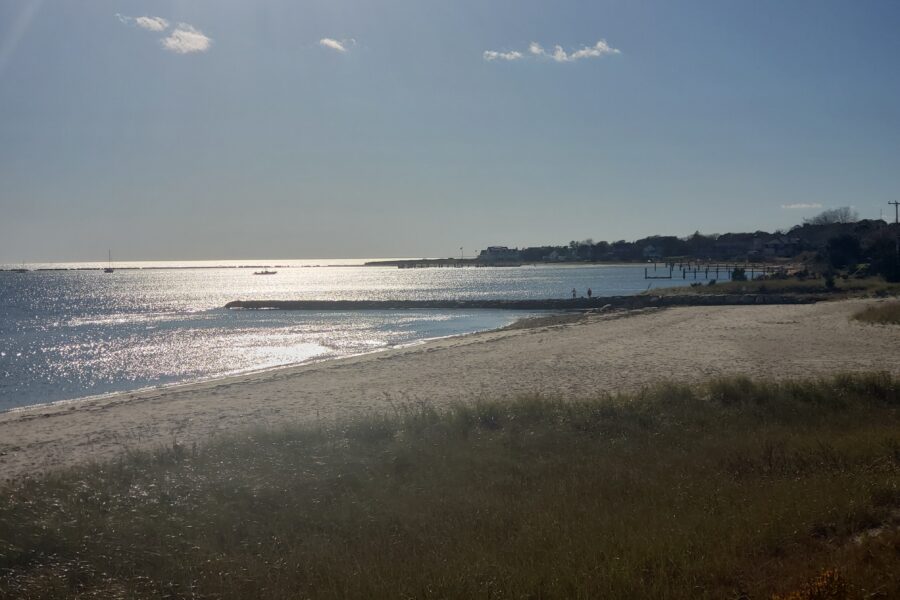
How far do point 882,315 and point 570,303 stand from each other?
116 ft

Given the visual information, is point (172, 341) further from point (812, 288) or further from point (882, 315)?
point (812, 288)

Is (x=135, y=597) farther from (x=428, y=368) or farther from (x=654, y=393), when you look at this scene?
(x=428, y=368)

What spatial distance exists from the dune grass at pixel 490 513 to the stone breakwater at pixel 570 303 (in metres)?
42.5

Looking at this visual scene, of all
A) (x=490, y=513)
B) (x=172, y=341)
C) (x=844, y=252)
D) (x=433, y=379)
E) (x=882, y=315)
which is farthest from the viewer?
(x=844, y=252)

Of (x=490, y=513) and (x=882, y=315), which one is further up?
(x=882, y=315)

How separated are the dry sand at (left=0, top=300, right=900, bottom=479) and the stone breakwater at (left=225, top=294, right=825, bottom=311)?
2042 centimetres

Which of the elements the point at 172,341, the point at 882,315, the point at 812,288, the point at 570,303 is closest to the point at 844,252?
the point at 812,288

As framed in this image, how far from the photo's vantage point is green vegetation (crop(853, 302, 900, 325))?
28.0m

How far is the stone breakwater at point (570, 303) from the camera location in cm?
5103

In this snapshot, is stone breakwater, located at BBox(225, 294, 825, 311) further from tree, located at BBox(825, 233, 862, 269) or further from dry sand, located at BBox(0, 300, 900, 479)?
tree, located at BBox(825, 233, 862, 269)

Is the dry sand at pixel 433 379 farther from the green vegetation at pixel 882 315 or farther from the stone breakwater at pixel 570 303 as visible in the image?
the stone breakwater at pixel 570 303

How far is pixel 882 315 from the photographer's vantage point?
29.2 meters

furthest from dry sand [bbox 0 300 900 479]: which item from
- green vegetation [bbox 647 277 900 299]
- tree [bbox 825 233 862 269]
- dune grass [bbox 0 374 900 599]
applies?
tree [bbox 825 233 862 269]

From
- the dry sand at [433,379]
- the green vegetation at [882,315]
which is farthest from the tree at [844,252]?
the dry sand at [433,379]
